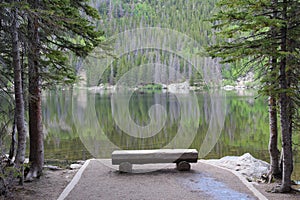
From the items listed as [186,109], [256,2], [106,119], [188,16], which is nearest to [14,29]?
[256,2]

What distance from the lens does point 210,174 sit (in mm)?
9227

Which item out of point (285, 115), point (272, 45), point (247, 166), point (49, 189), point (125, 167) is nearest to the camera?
point (272, 45)

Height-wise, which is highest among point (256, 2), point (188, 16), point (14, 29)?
point (188, 16)

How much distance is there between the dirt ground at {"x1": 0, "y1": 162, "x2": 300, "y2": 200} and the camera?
23.3 ft

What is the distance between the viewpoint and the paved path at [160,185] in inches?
280

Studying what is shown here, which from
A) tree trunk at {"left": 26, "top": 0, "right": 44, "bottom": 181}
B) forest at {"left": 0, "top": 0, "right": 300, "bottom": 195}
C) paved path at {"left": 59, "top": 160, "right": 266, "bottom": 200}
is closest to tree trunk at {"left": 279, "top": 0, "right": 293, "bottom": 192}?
forest at {"left": 0, "top": 0, "right": 300, "bottom": 195}

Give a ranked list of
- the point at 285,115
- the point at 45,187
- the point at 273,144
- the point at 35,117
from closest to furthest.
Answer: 1. the point at 285,115
2. the point at 45,187
3. the point at 35,117
4. the point at 273,144

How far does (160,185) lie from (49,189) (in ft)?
8.57

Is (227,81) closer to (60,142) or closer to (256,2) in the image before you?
(60,142)

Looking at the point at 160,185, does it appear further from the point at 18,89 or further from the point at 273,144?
the point at 18,89

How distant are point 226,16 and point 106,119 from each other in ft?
55.6

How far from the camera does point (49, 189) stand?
25.6ft

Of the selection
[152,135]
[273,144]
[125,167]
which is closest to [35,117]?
[125,167]

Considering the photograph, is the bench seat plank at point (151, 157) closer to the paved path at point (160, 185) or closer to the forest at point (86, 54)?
the paved path at point (160, 185)
